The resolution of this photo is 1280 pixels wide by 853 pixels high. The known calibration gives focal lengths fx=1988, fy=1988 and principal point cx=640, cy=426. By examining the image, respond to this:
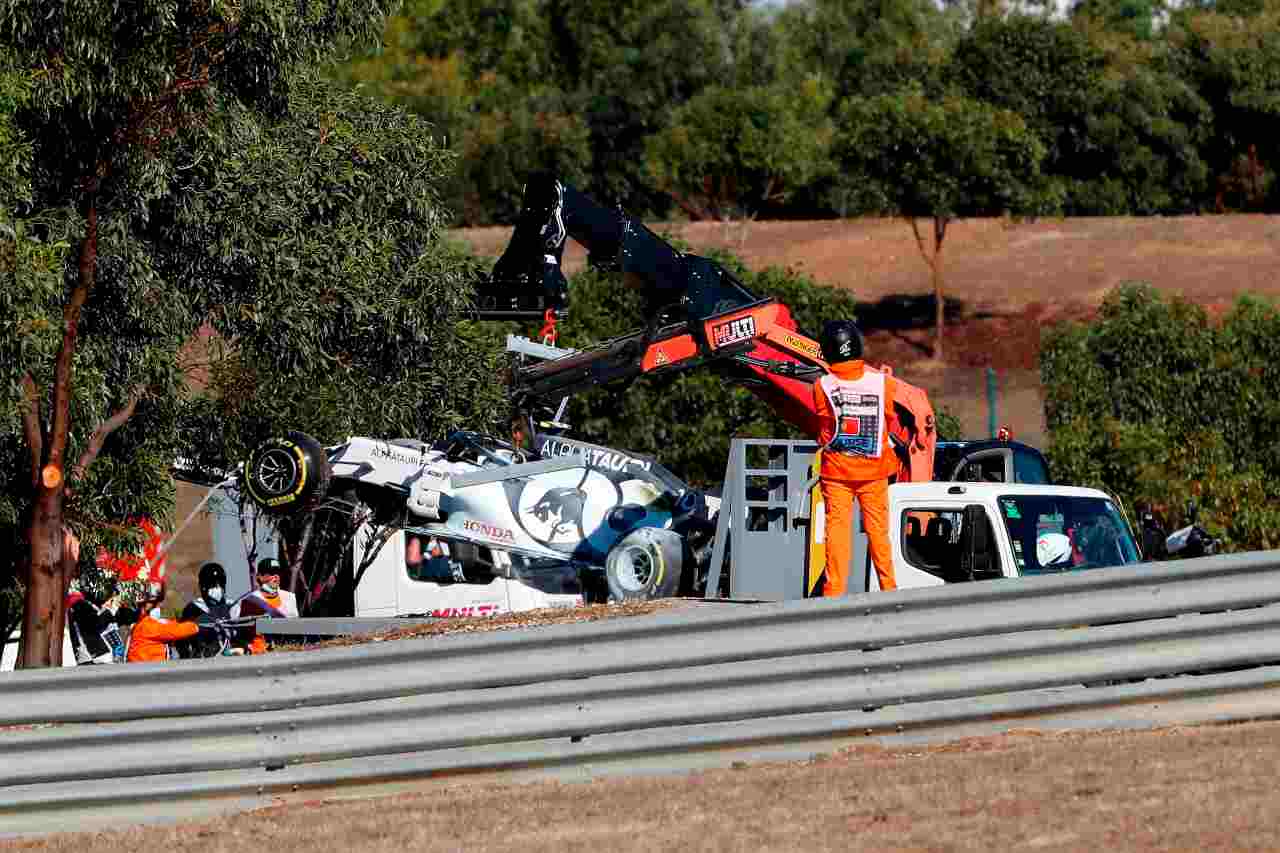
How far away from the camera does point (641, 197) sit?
75375 millimetres

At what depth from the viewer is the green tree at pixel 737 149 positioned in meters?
63.3

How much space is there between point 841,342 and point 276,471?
4987 mm

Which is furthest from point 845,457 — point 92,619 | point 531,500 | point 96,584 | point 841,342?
point 92,619

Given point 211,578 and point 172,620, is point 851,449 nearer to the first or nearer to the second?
point 211,578

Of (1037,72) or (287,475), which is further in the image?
(1037,72)

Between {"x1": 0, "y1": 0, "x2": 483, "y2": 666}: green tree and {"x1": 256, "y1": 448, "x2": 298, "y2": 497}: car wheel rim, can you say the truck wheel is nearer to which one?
{"x1": 256, "y1": 448, "x2": 298, "y2": 497}: car wheel rim

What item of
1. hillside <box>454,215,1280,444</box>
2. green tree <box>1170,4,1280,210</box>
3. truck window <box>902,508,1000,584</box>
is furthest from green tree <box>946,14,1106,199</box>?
truck window <box>902,508,1000,584</box>

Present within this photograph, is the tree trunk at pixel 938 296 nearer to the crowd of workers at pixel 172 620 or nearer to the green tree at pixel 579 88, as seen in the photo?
the green tree at pixel 579 88

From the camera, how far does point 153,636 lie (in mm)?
15586

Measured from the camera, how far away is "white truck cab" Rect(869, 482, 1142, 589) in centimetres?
1302

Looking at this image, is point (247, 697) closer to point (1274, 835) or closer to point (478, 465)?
point (1274, 835)

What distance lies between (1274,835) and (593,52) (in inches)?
3170

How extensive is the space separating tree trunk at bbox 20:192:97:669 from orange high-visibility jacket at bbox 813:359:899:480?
566 cm

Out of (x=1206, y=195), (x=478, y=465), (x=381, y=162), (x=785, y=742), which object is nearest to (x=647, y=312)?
(x=478, y=465)
